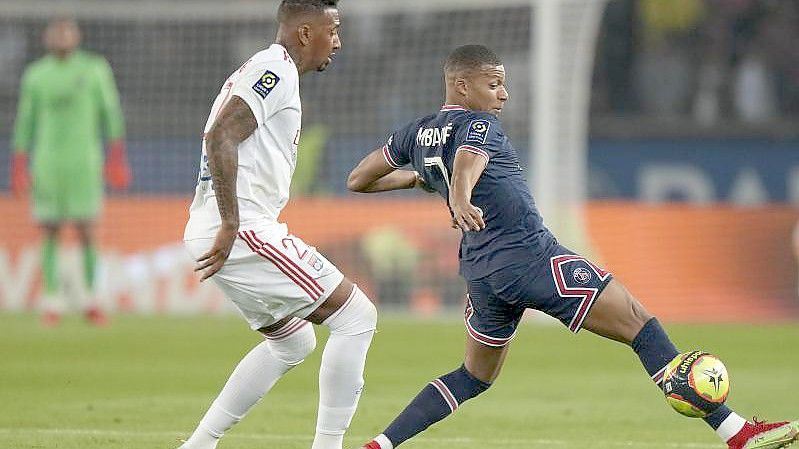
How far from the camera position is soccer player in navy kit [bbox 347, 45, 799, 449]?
6.20 meters

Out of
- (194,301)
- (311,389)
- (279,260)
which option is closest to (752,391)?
(311,389)

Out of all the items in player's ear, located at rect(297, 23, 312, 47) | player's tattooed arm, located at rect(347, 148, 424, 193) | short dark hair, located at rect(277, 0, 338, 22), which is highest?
short dark hair, located at rect(277, 0, 338, 22)

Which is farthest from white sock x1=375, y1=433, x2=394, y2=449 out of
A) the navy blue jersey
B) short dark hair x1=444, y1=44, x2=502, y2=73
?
short dark hair x1=444, y1=44, x2=502, y2=73

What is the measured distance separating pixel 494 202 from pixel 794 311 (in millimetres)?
9945

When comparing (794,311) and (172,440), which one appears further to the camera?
(794,311)

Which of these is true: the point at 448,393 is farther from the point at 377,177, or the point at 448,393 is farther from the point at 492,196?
the point at 377,177

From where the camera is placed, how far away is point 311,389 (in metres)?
9.84

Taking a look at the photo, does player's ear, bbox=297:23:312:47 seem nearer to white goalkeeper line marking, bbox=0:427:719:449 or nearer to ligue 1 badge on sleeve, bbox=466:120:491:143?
ligue 1 badge on sleeve, bbox=466:120:491:143

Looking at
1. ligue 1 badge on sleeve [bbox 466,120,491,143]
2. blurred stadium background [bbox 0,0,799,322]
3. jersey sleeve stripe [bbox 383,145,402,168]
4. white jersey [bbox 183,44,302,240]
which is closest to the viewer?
white jersey [bbox 183,44,302,240]

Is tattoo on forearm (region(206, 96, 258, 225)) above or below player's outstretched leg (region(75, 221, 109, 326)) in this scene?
above

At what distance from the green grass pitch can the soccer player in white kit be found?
0.98 meters

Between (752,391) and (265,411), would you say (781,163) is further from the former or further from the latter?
(265,411)

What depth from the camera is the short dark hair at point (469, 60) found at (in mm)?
6488

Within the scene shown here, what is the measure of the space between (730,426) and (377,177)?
1.90 metres
